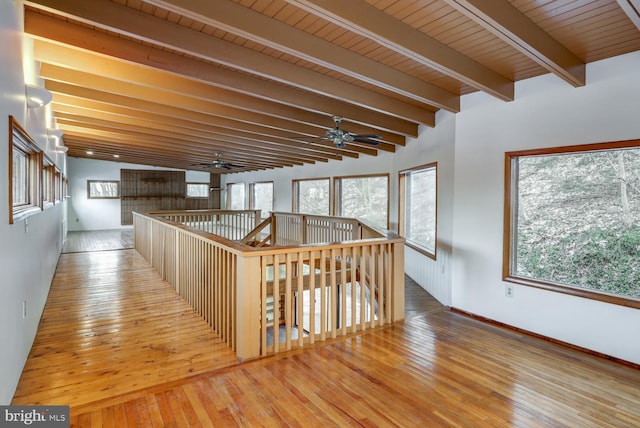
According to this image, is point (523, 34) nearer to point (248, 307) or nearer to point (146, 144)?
point (248, 307)

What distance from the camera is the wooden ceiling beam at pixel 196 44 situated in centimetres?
248

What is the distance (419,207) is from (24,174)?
528 centimetres

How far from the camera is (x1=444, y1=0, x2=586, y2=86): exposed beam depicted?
217 centimetres

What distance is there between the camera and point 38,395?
2.33 m

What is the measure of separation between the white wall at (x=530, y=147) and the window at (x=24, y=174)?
4.40 m

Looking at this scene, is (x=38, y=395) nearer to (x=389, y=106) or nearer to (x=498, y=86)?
(x=389, y=106)

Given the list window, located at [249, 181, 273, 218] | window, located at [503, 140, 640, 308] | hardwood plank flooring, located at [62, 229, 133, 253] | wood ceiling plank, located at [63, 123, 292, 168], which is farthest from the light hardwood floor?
window, located at [249, 181, 273, 218]

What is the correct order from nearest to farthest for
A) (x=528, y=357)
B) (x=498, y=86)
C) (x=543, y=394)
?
(x=543, y=394) < (x=528, y=357) < (x=498, y=86)

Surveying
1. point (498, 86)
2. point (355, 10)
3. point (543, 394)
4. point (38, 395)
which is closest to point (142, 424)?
A: point (38, 395)

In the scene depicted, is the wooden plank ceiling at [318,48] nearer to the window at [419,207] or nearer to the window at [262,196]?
the window at [419,207]

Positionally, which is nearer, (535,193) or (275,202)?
(535,193)

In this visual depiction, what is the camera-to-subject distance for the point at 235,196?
579 inches

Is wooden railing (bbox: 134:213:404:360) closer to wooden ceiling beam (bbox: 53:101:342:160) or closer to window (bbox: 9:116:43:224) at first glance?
window (bbox: 9:116:43:224)

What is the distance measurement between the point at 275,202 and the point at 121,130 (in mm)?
A: 5555
